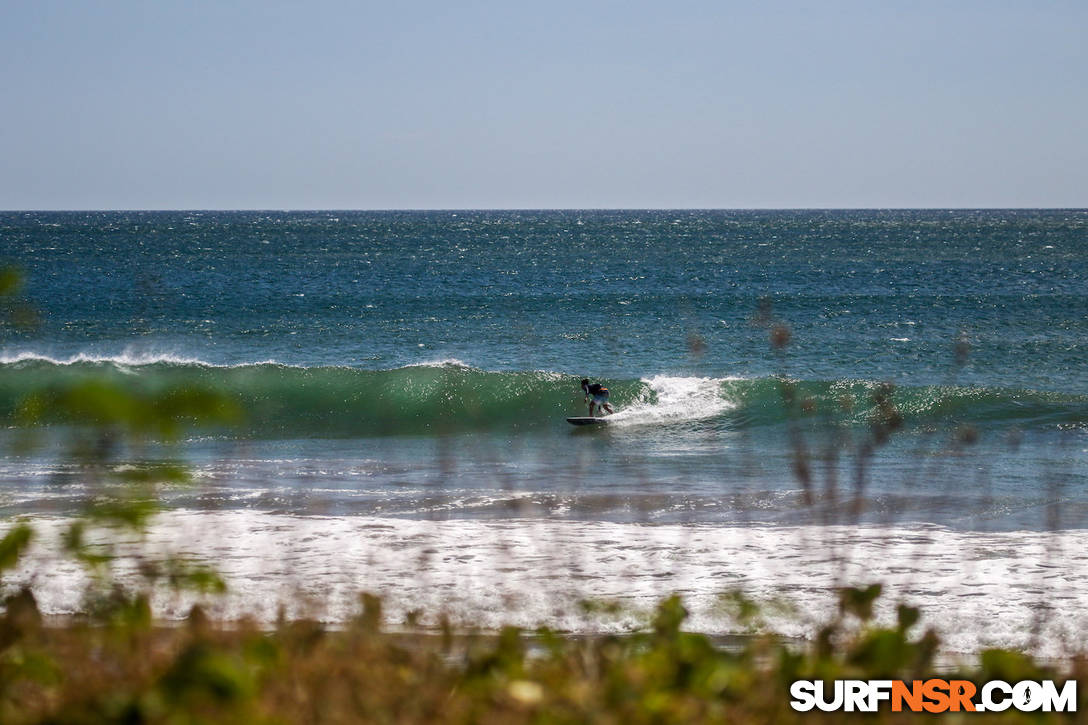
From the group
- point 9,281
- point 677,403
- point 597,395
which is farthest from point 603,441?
point 9,281

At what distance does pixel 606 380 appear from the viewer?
22.0 m

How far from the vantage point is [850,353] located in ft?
85.6

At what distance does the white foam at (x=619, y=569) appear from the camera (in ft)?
20.1

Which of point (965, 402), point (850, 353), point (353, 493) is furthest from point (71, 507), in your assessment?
point (850, 353)

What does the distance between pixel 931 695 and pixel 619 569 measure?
5.43 meters

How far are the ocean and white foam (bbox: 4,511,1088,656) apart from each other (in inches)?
1.4

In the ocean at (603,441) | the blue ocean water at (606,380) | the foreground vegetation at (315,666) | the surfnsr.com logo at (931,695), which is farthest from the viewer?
the blue ocean water at (606,380)

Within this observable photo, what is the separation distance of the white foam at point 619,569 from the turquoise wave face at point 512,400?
27.4ft

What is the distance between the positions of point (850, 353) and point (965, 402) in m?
6.53

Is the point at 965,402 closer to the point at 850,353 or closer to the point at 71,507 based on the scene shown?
the point at 850,353

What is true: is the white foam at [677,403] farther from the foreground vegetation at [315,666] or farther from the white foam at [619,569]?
the foreground vegetation at [315,666]

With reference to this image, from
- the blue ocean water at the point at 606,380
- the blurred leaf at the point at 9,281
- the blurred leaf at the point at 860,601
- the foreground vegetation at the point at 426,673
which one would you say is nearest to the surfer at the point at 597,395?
the blue ocean water at the point at 606,380

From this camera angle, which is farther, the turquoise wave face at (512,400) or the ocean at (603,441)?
the turquoise wave face at (512,400)

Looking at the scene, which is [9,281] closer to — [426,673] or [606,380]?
[426,673]
